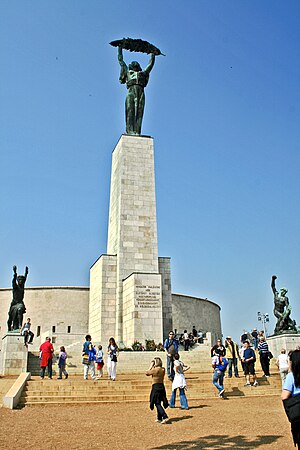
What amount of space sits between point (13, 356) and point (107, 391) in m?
5.52

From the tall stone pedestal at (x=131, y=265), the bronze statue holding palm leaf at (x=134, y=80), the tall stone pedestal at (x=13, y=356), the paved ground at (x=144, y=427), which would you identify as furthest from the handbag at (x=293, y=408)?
the bronze statue holding palm leaf at (x=134, y=80)

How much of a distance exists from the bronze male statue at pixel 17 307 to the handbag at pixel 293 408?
1523 cm

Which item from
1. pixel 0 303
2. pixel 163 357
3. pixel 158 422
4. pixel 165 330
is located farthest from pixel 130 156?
pixel 158 422

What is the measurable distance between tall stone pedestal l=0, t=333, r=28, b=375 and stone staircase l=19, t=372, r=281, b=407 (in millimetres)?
4168

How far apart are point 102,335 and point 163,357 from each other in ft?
18.0

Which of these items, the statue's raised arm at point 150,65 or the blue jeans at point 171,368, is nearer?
the blue jeans at point 171,368

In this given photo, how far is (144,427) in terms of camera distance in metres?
8.54

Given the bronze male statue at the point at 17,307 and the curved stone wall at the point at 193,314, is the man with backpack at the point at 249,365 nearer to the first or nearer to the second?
the bronze male statue at the point at 17,307

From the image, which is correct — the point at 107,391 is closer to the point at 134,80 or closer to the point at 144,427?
the point at 144,427

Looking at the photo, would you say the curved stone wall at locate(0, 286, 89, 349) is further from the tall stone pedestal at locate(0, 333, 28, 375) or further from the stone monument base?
the stone monument base

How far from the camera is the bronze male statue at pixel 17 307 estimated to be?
17.8m

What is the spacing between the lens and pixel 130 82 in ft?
88.2

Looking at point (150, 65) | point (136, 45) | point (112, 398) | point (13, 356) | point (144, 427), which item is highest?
point (136, 45)

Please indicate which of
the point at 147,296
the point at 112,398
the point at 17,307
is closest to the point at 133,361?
the point at 147,296
